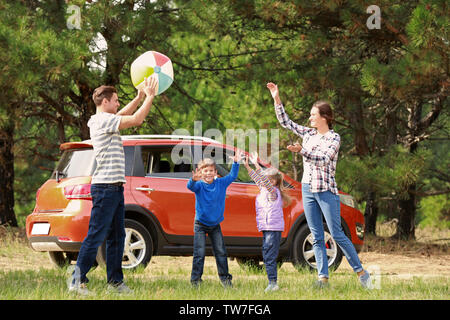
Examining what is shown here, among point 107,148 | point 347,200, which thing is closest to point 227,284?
point 107,148

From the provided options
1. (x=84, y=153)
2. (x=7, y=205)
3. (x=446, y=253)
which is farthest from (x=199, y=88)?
(x=84, y=153)

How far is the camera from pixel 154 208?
9094mm

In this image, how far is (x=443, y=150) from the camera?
84.8 feet

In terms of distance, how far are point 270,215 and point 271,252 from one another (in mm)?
375

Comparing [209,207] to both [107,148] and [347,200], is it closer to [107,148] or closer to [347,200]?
[107,148]

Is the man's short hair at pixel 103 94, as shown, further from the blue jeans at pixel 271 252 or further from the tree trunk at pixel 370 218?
the tree trunk at pixel 370 218

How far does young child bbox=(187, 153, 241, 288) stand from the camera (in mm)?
7074

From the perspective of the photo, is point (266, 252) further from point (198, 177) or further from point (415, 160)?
point (415, 160)

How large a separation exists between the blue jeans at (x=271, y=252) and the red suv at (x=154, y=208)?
217 centimetres

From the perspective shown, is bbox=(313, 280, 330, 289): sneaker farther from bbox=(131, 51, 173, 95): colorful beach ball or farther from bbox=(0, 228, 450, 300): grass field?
bbox=(131, 51, 173, 95): colorful beach ball

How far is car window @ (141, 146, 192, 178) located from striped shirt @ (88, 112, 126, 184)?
2762 millimetres

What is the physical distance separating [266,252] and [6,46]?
6.19 metres

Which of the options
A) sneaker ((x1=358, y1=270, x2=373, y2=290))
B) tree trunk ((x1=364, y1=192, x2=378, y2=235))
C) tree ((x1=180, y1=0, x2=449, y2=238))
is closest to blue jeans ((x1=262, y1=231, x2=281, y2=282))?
sneaker ((x1=358, y1=270, x2=373, y2=290))

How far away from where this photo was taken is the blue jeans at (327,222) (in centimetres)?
702
